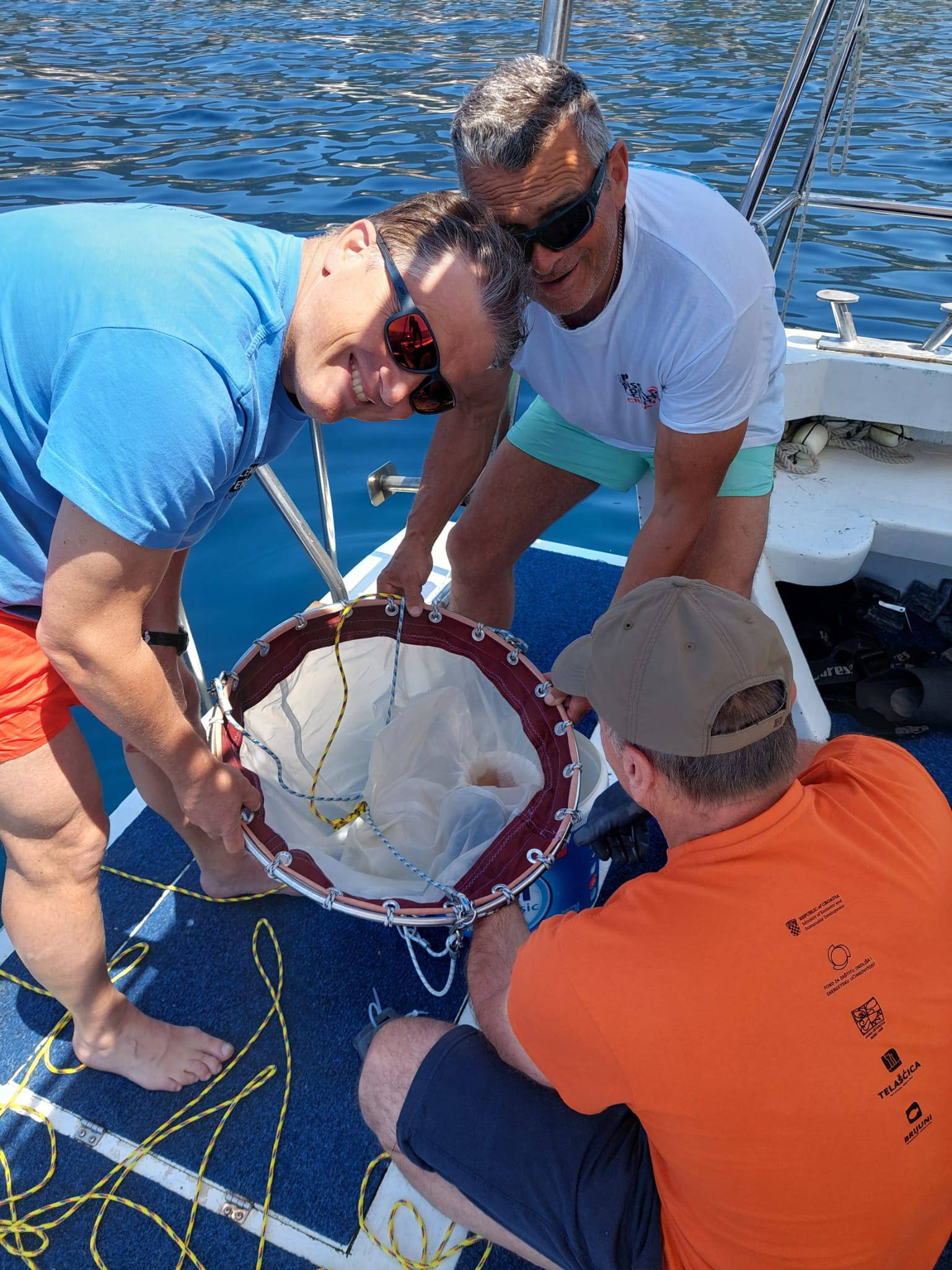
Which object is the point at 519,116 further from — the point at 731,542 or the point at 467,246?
the point at 731,542

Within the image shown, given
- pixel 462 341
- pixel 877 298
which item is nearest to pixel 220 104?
pixel 877 298

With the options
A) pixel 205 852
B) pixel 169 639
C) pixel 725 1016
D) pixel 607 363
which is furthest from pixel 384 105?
pixel 725 1016

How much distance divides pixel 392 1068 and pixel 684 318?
4.44ft

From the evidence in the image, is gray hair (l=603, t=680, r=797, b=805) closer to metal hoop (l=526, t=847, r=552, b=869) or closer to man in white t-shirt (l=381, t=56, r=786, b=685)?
metal hoop (l=526, t=847, r=552, b=869)

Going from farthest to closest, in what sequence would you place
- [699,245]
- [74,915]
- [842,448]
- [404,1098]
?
1. [842,448]
2. [699,245]
3. [74,915]
4. [404,1098]

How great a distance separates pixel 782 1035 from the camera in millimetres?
932

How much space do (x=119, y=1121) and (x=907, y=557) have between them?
7.81 ft

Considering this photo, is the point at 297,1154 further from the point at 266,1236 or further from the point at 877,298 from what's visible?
the point at 877,298

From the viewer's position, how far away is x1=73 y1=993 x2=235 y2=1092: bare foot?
160 cm

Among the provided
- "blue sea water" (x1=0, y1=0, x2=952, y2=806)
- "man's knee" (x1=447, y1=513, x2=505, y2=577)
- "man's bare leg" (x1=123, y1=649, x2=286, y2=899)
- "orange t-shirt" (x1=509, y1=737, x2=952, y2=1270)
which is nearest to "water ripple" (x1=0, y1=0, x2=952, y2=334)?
"blue sea water" (x1=0, y1=0, x2=952, y2=806)

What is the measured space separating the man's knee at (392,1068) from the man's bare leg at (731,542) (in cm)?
104

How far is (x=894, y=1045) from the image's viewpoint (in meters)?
0.95

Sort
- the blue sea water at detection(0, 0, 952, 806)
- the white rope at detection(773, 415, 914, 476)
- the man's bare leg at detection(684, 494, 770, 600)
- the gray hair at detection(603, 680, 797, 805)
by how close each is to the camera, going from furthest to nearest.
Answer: the blue sea water at detection(0, 0, 952, 806) < the white rope at detection(773, 415, 914, 476) < the man's bare leg at detection(684, 494, 770, 600) < the gray hair at detection(603, 680, 797, 805)

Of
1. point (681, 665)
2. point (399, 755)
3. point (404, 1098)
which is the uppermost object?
point (681, 665)
